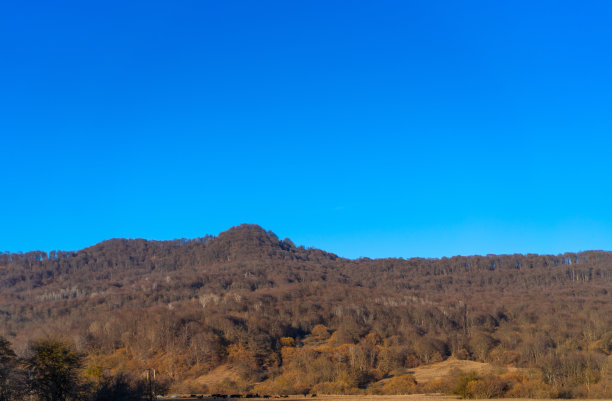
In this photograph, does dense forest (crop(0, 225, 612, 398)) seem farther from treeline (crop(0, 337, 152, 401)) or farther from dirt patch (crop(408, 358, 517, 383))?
dirt patch (crop(408, 358, 517, 383))

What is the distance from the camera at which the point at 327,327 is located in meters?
102

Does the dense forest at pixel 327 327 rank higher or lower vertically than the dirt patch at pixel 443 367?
higher

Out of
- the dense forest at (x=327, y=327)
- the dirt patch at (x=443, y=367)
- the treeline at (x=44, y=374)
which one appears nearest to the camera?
the treeline at (x=44, y=374)

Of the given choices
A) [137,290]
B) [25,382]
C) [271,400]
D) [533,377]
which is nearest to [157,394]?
[271,400]

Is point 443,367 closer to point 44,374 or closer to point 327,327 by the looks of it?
point 327,327

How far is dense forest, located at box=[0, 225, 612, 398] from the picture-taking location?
147 ft

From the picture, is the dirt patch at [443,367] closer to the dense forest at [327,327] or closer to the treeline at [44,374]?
the dense forest at [327,327]

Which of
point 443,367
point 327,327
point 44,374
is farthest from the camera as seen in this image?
point 327,327

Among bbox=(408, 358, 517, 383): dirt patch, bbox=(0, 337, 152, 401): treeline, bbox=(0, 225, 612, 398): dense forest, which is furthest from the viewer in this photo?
bbox=(408, 358, 517, 383): dirt patch

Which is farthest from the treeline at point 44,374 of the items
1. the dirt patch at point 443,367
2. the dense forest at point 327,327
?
the dirt patch at point 443,367

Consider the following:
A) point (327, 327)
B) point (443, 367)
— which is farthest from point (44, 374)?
point (327, 327)

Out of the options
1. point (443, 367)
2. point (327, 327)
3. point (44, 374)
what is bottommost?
point (443, 367)

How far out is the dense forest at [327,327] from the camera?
1761 inches

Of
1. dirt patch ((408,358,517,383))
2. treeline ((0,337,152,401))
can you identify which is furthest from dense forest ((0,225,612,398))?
dirt patch ((408,358,517,383))
